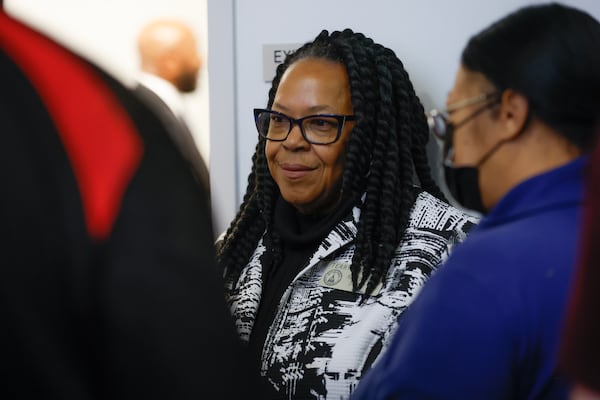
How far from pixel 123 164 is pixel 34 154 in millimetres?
63

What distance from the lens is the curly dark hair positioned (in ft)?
6.27

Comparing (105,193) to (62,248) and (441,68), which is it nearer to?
(62,248)

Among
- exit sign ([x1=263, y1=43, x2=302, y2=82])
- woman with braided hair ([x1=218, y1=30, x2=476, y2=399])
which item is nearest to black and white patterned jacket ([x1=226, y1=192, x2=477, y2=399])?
woman with braided hair ([x1=218, y1=30, x2=476, y2=399])

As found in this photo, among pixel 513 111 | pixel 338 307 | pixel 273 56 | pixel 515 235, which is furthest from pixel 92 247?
pixel 273 56

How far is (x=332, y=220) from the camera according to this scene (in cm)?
194

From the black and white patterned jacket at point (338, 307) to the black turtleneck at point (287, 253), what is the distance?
0.02 m

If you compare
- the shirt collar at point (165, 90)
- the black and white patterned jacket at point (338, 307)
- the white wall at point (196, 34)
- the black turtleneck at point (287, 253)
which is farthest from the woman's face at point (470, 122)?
the shirt collar at point (165, 90)

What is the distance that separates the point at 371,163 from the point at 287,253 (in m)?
0.32

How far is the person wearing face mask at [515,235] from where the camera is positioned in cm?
106

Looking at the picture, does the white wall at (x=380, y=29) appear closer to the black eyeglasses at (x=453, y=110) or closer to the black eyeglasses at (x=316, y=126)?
the black eyeglasses at (x=316, y=126)

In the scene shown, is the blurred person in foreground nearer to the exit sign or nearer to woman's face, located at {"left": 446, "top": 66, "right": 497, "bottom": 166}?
woman's face, located at {"left": 446, "top": 66, "right": 497, "bottom": 166}

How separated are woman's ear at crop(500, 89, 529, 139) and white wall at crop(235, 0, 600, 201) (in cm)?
98

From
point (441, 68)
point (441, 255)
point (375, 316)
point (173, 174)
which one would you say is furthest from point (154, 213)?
point (441, 68)

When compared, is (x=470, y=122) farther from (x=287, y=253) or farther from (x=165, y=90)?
(x=165, y=90)
